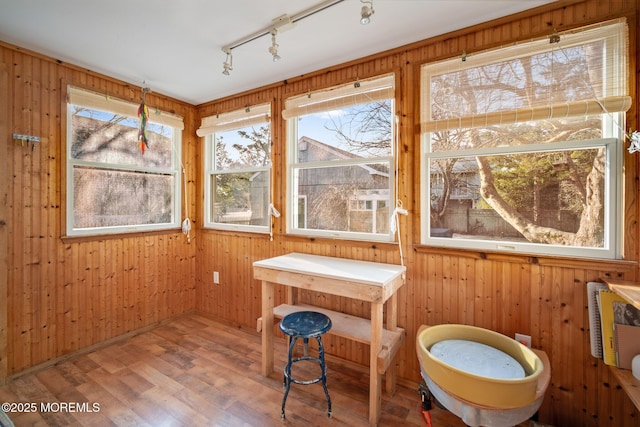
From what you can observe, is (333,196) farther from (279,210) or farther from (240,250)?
(240,250)

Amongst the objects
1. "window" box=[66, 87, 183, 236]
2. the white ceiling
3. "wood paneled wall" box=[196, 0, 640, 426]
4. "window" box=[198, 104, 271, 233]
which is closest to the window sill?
"wood paneled wall" box=[196, 0, 640, 426]

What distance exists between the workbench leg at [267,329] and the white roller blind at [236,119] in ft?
5.32

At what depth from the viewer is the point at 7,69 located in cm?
202

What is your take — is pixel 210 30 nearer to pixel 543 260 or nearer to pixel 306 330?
pixel 306 330

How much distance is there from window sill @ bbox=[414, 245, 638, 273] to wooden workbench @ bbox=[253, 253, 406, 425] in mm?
302

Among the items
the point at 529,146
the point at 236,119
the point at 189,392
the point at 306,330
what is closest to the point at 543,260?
the point at 529,146

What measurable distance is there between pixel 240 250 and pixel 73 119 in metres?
1.85

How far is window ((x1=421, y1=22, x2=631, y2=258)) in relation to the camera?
1542 millimetres

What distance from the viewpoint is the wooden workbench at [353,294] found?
1.68m

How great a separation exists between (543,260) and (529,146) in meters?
0.69

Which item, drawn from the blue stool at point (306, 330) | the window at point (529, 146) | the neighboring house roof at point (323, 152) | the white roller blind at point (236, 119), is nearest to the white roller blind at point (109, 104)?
the white roller blind at point (236, 119)

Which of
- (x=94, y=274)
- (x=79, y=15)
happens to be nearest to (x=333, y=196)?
(x=79, y=15)

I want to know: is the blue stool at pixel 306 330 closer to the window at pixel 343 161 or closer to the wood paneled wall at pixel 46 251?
the window at pixel 343 161

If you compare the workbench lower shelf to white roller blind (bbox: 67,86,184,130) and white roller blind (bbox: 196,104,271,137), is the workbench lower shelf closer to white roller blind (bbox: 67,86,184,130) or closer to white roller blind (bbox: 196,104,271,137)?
white roller blind (bbox: 196,104,271,137)
